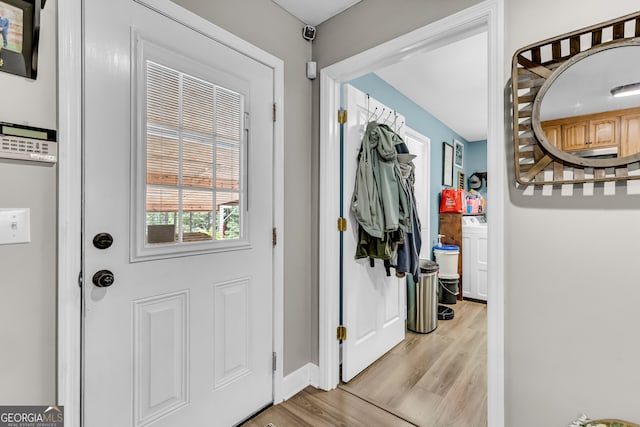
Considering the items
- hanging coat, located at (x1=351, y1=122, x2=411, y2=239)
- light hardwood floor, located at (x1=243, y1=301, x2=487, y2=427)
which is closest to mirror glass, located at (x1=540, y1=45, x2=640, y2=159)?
hanging coat, located at (x1=351, y1=122, x2=411, y2=239)

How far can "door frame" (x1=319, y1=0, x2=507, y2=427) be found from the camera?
1273 mm

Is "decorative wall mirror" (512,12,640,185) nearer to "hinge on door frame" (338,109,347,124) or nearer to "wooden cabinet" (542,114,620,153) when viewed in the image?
"wooden cabinet" (542,114,620,153)

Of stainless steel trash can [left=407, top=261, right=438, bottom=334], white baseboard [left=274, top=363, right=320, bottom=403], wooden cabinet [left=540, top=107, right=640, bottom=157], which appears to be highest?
wooden cabinet [left=540, top=107, right=640, bottom=157]

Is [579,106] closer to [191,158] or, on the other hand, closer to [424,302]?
[191,158]

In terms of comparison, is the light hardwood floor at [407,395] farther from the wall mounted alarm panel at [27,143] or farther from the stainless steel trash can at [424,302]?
the wall mounted alarm panel at [27,143]

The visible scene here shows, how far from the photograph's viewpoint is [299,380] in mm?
1924

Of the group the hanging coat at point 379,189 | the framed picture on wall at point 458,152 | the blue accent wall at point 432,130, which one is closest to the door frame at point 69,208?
the hanging coat at point 379,189

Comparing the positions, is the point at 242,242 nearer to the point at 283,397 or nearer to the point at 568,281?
the point at 283,397

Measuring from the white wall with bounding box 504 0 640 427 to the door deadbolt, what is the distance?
5.24ft

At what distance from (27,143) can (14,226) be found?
0.88 ft

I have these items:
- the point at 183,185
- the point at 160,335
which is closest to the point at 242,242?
the point at 183,185

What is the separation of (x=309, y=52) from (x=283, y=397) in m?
2.20

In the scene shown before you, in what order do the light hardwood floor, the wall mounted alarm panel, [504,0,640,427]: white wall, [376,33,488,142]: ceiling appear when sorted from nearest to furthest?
the wall mounted alarm panel, [504,0,640,427]: white wall, the light hardwood floor, [376,33,488,142]: ceiling

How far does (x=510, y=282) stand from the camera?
1.27 meters
